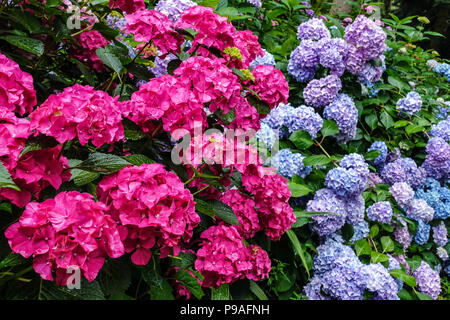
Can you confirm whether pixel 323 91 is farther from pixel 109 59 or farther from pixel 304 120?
pixel 109 59

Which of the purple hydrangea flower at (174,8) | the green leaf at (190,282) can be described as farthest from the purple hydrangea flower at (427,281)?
the purple hydrangea flower at (174,8)

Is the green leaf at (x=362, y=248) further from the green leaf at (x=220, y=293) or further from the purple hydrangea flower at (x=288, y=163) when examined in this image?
the green leaf at (x=220, y=293)

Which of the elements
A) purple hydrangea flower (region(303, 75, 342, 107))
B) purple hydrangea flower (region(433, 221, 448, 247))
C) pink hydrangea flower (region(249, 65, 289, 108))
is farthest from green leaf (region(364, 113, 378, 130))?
pink hydrangea flower (region(249, 65, 289, 108))

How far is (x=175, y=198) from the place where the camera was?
2.91 ft

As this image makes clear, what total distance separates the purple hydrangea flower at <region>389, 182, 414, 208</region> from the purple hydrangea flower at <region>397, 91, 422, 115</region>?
623 mm

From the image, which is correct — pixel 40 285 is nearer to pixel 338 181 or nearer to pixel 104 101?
pixel 104 101

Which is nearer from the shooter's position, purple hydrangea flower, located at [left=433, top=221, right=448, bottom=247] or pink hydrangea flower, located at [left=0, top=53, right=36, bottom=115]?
pink hydrangea flower, located at [left=0, top=53, right=36, bottom=115]

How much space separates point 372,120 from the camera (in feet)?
8.54

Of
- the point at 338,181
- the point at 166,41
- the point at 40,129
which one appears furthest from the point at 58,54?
the point at 338,181

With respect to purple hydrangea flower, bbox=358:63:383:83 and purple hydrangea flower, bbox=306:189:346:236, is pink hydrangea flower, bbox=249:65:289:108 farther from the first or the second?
purple hydrangea flower, bbox=358:63:383:83

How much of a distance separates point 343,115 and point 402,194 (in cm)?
62

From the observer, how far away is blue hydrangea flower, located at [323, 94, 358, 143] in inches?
89.7

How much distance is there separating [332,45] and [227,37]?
3.94 ft

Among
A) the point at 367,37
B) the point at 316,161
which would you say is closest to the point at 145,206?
the point at 316,161
